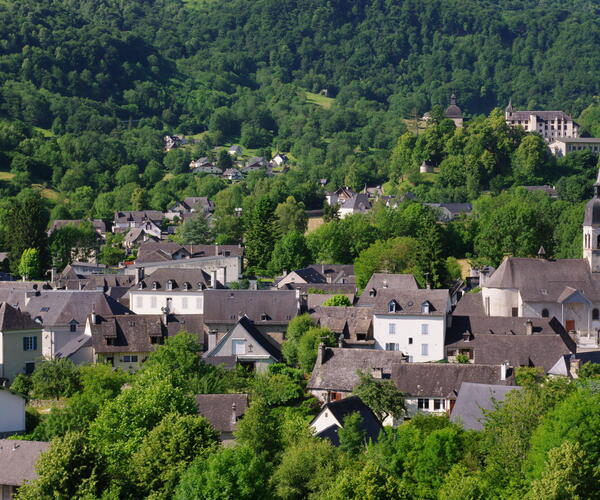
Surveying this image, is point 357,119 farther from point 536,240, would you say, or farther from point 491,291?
point 491,291

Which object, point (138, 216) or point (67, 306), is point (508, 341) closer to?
point (67, 306)

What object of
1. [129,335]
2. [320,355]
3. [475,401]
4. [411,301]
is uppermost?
[411,301]

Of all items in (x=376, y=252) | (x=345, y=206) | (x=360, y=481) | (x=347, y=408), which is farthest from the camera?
(x=345, y=206)

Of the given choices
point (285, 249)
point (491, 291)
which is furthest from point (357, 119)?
point (491, 291)

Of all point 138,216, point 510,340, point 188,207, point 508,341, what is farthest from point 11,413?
point 188,207

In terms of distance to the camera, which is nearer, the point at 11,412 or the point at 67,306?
the point at 11,412

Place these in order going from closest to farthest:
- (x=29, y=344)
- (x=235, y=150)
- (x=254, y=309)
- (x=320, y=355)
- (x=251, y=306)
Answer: (x=320, y=355), (x=29, y=344), (x=254, y=309), (x=251, y=306), (x=235, y=150)

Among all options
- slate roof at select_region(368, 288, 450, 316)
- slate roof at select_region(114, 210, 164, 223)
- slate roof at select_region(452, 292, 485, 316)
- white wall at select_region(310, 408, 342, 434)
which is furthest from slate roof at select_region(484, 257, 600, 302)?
slate roof at select_region(114, 210, 164, 223)
